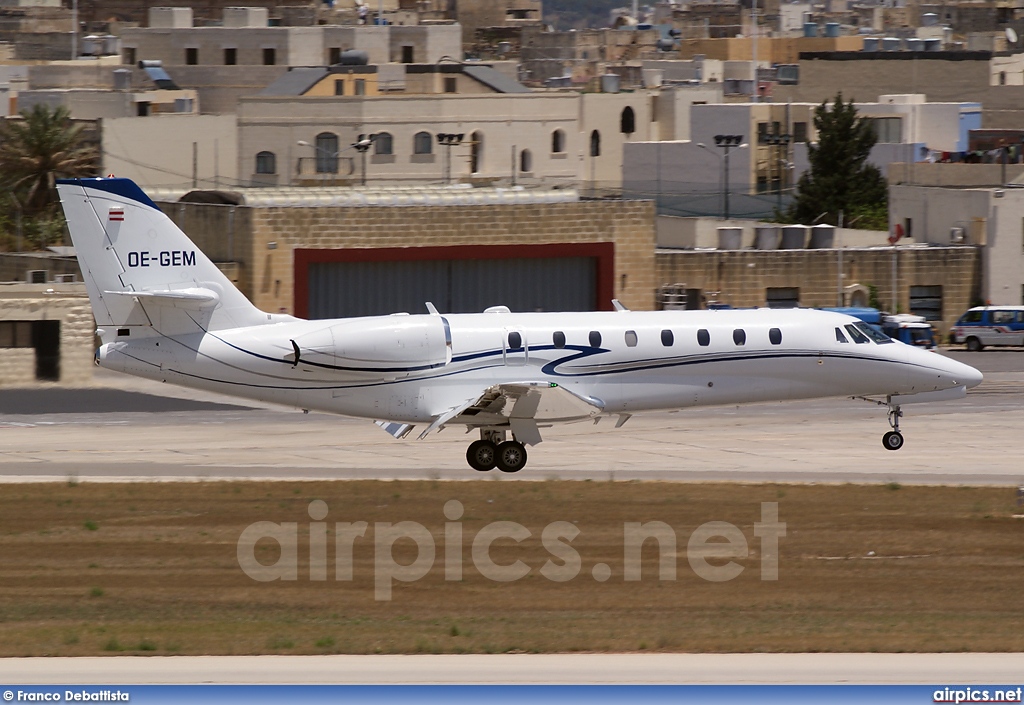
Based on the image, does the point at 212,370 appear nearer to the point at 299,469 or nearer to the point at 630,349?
the point at 299,469

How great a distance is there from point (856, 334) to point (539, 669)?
19224 millimetres

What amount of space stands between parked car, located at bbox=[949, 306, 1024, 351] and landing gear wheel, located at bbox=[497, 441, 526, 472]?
3214 centimetres

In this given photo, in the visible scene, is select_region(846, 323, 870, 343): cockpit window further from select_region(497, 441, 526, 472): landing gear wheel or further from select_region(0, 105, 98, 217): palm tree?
select_region(0, 105, 98, 217): palm tree

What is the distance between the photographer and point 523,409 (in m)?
31.8

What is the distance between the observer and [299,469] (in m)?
33.4

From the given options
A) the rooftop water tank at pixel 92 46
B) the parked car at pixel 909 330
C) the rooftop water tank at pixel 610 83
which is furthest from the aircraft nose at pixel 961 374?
the rooftop water tank at pixel 92 46

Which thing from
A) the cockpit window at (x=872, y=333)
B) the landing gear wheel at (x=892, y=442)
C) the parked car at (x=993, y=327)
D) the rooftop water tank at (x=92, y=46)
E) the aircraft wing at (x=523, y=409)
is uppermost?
the rooftop water tank at (x=92, y=46)

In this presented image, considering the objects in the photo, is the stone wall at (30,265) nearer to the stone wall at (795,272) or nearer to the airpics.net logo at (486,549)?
the stone wall at (795,272)

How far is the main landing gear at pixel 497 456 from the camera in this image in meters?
32.5

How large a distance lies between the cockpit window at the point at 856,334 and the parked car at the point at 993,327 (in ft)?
88.3

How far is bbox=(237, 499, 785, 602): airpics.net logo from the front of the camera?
22.7 metres

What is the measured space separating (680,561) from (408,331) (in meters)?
10.3

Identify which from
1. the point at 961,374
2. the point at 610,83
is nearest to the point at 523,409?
the point at 961,374

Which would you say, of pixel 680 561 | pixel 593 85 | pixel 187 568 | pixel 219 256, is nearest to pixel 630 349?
pixel 680 561
